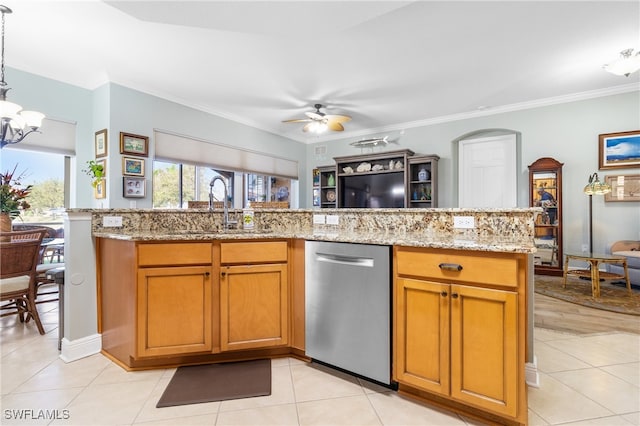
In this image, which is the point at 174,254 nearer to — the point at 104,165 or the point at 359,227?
the point at 359,227

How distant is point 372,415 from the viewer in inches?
59.2

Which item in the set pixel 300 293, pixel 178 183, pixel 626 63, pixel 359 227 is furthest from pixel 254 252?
pixel 626 63

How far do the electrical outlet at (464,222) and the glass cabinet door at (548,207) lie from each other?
137 inches

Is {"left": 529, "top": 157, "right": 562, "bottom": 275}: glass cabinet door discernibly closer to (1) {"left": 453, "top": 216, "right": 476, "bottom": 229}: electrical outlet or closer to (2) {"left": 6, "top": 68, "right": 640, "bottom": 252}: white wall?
(2) {"left": 6, "top": 68, "right": 640, "bottom": 252}: white wall

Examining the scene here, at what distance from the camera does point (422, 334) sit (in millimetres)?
1532

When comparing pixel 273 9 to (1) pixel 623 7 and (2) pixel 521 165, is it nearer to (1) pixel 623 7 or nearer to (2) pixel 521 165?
(1) pixel 623 7

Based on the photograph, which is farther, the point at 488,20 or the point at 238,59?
the point at 238,59

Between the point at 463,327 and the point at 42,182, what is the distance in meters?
4.88

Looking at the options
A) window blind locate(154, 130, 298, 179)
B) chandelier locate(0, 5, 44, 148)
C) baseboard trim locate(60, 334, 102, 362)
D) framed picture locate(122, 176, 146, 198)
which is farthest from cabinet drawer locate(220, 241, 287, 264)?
window blind locate(154, 130, 298, 179)

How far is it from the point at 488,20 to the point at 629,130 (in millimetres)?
3212

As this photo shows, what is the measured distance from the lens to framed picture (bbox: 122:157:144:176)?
368 centimetres

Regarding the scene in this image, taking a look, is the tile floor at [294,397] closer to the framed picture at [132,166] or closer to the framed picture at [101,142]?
the framed picture at [132,166]

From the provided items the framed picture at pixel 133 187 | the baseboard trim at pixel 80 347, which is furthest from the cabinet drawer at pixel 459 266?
the framed picture at pixel 133 187

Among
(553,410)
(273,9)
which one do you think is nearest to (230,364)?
(553,410)
